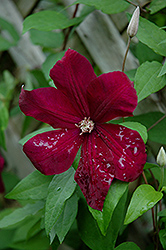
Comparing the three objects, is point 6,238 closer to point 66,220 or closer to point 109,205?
point 66,220

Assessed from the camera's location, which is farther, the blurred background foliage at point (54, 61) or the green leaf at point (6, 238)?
the green leaf at point (6, 238)

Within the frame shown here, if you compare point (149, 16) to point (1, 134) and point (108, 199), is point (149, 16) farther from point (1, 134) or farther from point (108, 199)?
point (1, 134)

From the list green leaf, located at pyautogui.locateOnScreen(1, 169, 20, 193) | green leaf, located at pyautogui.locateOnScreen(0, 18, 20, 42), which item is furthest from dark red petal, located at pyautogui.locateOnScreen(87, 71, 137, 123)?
green leaf, located at pyautogui.locateOnScreen(1, 169, 20, 193)

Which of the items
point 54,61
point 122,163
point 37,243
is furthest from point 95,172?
point 37,243

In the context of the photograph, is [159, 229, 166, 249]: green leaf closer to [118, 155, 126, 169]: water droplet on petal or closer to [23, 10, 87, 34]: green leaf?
[118, 155, 126, 169]: water droplet on petal

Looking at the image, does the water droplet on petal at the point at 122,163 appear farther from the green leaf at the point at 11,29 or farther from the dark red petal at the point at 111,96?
the green leaf at the point at 11,29

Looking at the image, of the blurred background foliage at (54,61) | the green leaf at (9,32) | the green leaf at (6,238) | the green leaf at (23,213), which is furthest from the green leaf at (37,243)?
the green leaf at (9,32)

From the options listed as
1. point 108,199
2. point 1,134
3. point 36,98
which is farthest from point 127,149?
point 1,134
